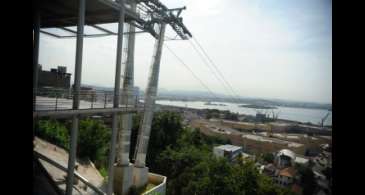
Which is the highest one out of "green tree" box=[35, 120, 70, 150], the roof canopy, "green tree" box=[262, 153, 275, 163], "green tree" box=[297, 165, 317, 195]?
the roof canopy

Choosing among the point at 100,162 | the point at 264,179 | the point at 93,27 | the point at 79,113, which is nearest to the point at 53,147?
the point at 100,162

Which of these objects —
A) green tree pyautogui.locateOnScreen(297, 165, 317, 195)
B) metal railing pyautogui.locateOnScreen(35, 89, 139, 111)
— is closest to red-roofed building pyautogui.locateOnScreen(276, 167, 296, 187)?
green tree pyautogui.locateOnScreen(297, 165, 317, 195)

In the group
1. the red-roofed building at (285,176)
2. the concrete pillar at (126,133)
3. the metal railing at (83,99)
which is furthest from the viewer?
the red-roofed building at (285,176)

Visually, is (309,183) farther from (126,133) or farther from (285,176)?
(285,176)

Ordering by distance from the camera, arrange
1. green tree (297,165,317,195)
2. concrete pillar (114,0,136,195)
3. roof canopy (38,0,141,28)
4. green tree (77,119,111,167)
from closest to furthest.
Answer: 1. roof canopy (38,0,141,28)
2. green tree (297,165,317,195)
3. concrete pillar (114,0,136,195)
4. green tree (77,119,111,167)

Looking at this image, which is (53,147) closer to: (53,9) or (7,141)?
(53,9)

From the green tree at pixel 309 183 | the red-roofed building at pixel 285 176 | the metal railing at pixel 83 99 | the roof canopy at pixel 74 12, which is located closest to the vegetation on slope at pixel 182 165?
the green tree at pixel 309 183

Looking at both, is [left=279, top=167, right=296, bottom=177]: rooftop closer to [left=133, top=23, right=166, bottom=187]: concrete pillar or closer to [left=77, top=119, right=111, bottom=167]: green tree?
[left=133, top=23, right=166, bottom=187]: concrete pillar

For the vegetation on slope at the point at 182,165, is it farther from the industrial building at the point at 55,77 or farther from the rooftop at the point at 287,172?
the rooftop at the point at 287,172

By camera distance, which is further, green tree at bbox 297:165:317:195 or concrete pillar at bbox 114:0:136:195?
concrete pillar at bbox 114:0:136:195
